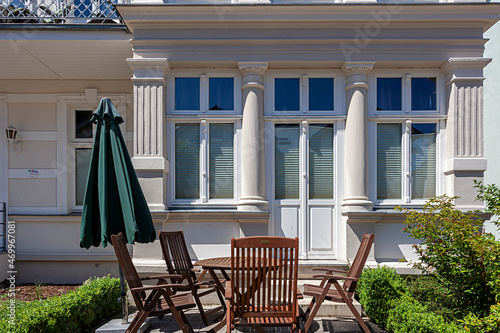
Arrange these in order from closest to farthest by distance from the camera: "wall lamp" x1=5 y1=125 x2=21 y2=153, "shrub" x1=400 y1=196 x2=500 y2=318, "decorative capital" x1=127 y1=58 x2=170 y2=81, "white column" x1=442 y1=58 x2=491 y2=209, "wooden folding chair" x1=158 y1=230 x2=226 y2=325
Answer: "shrub" x1=400 y1=196 x2=500 y2=318, "wooden folding chair" x1=158 y1=230 x2=226 y2=325, "white column" x1=442 y1=58 x2=491 y2=209, "decorative capital" x1=127 y1=58 x2=170 y2=81, "wall lamp" x1=5 y1=125 x2=21 y2=153

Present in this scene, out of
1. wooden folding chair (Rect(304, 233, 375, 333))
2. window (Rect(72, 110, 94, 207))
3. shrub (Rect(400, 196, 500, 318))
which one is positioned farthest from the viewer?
window (Rect(72, 110, 94, 207))

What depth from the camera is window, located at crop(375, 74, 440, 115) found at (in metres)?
6.24

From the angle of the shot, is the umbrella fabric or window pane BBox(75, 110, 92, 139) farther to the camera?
window pane BBox(75, 110, 92, 139)

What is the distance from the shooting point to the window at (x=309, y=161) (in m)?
6.26

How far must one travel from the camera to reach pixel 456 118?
602 cm

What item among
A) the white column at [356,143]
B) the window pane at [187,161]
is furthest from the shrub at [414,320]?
the window pane at [187,161]

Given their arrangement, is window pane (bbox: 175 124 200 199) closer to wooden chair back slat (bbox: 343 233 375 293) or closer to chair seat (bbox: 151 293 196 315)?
chair seat (bbox: 151 293 196 315)

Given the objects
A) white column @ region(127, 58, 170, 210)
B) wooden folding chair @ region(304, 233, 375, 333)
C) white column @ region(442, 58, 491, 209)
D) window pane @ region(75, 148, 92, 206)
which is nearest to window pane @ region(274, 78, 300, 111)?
white column @ region(127, 58, 170, 210)

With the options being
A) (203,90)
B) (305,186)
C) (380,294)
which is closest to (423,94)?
(305,186)

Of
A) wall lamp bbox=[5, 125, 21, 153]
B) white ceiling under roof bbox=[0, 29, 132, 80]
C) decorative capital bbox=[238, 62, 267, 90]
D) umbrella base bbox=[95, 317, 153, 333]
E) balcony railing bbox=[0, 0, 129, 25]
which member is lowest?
umbrella base bbox=[95, 317, 153, 333]

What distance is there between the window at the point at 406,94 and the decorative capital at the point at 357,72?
37 cm

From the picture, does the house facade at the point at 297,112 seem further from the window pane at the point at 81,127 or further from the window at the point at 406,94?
the window pane at the point at 81,127

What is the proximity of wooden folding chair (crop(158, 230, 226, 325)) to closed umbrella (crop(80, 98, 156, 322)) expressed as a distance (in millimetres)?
434

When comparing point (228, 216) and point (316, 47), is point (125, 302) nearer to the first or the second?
point (228, 216)
